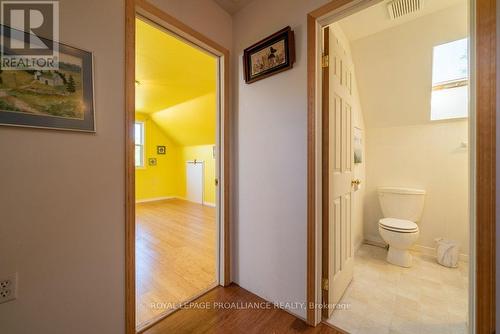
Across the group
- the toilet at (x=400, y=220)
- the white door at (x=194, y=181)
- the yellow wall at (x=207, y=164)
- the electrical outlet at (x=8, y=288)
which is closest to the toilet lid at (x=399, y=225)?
the toilet at (x=400, y=220)

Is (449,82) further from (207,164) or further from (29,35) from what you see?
(207,164)

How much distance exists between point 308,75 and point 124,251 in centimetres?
156

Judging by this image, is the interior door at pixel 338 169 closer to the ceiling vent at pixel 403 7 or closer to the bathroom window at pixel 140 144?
the ceiling vent at pixel 403 7

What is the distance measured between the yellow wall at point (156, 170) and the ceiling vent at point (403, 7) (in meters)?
5.44

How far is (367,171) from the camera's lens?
2705mm

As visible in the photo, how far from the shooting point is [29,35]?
852 mm

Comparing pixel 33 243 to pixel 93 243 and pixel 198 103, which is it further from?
pixel 198 103

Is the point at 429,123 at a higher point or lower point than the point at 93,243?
higher

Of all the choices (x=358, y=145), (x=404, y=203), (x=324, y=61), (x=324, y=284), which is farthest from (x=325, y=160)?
(x=404, y=203)

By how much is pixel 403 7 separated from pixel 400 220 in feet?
6.79

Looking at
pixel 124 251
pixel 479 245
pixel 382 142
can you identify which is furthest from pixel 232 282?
pixel 382 142

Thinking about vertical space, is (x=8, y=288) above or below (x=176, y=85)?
below

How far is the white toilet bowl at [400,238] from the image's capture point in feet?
6.41

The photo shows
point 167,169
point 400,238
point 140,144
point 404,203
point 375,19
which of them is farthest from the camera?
point 167,169
